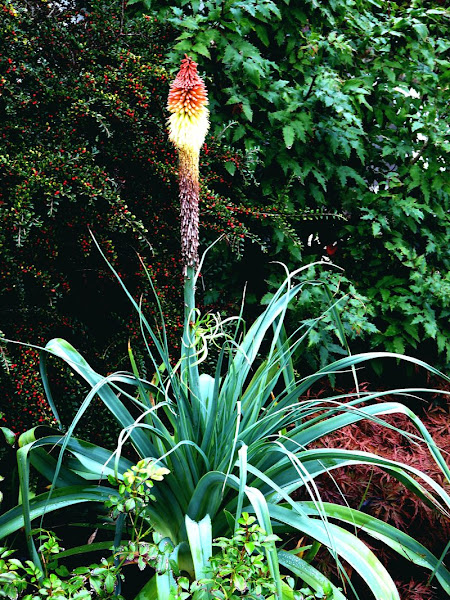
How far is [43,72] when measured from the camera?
8.41 feet

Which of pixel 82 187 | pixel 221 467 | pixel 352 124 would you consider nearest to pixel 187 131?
pixel 82 187

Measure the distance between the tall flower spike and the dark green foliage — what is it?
3.52 feet

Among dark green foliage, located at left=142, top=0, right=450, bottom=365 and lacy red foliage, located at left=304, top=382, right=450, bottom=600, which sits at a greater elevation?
dark green foliage, located at left=142, top=0, right=450, bottom=365

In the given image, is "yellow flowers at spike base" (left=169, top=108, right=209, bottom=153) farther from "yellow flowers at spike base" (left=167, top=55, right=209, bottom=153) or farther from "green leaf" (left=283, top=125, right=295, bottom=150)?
"green leaf" (left=283, top=125, right=295, bottom=150)

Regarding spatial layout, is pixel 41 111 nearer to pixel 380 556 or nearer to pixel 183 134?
pixel 183 134

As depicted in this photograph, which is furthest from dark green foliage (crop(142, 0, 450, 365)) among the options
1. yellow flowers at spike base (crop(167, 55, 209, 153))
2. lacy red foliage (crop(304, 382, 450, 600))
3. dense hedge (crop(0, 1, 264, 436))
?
yellow flowers at spike base (crop(167, 55, 209, 153))

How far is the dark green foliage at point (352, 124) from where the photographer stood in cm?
295

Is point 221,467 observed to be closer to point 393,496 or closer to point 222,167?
point 393,496

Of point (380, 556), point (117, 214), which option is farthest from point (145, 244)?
point (380, 556)

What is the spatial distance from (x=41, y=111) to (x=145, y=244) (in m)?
0.71

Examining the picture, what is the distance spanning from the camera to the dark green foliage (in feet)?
9.67

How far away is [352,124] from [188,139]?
179 cm

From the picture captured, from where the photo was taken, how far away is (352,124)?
328 cm

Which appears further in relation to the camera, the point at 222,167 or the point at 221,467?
the point at 222,167
